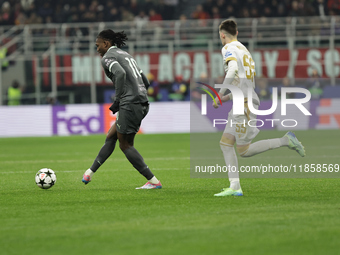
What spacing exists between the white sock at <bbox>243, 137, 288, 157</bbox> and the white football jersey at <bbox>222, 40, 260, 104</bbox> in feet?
1.78

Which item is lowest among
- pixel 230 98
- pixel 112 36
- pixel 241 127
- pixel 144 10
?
pixel 241 127

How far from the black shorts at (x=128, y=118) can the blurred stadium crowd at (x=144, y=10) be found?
1948 centimetres

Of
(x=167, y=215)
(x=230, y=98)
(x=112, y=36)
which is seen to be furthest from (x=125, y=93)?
(x=167, y=215)

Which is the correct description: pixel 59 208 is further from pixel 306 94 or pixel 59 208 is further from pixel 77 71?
pixel 77 71

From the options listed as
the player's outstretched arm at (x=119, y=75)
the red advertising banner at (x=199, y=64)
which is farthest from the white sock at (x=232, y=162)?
the red advertising banner at (x=199, y=64)

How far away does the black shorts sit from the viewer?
8.16 metres

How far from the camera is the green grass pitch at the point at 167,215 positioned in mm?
4863

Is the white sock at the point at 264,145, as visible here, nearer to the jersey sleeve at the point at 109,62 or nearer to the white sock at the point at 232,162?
the white sock at the point at 232,162

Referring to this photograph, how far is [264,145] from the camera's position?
7.70 meters

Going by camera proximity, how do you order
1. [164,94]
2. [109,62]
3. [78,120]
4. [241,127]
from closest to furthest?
1. [241,127]
2. [109,62]
3. [78,120]
4. [164,94]

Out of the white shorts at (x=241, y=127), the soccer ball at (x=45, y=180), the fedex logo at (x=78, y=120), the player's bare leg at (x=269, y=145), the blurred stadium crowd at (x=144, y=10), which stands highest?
the blurred stadium crowd at (x=144, y=10)

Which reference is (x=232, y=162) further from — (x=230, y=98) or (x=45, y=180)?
(x=45, y=180)

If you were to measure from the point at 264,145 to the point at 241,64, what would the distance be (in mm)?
1061

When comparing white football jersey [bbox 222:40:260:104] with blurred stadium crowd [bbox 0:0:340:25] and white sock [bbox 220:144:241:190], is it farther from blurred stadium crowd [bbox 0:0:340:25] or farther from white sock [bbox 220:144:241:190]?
blurred stadium crowd [bbox 0:0:340:25]
